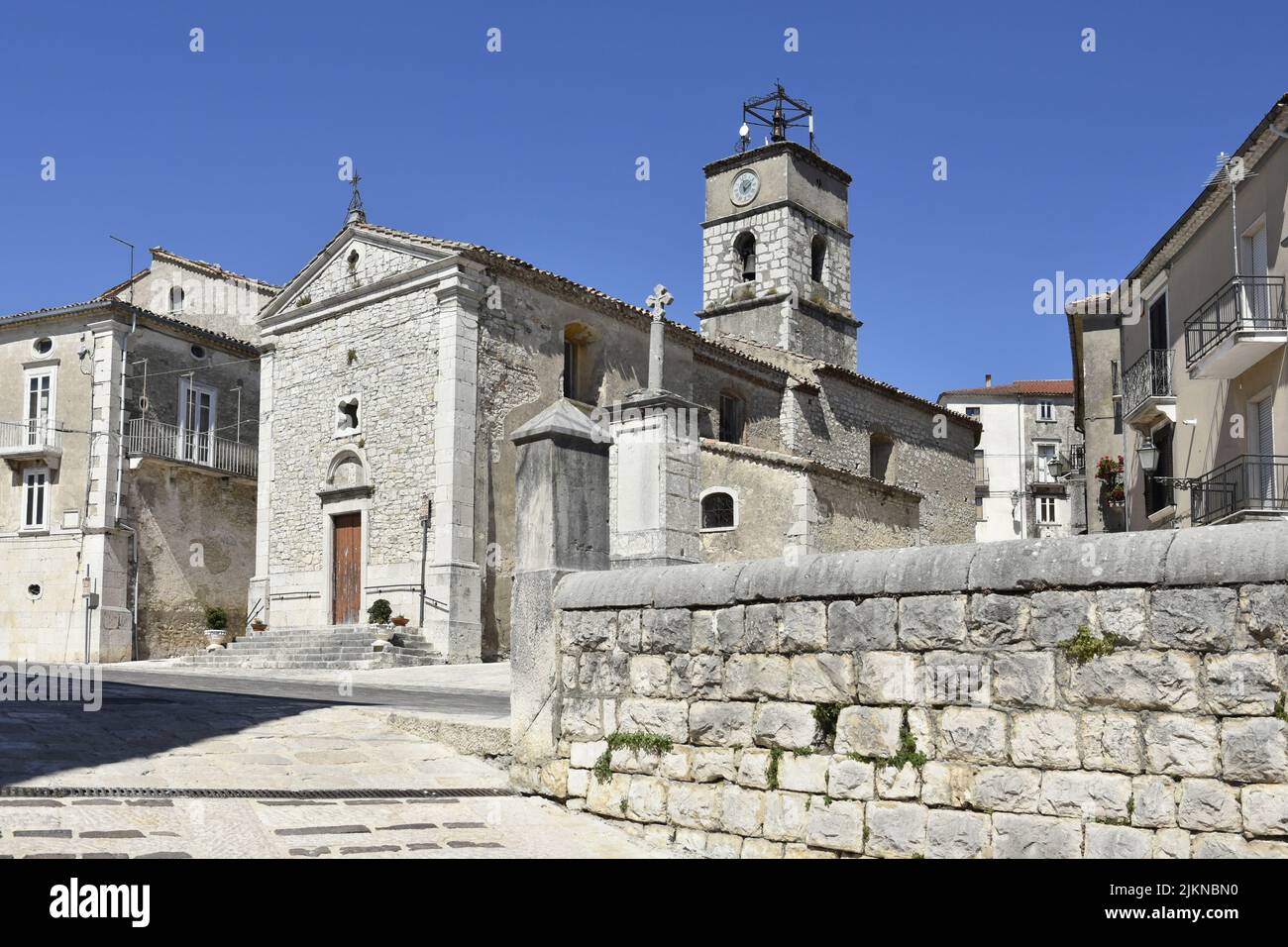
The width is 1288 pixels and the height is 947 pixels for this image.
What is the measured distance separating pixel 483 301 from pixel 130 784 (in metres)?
16.3

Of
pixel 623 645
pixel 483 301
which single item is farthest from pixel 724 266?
pixel 623 645

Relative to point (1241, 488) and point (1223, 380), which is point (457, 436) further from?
point (1241, 488)

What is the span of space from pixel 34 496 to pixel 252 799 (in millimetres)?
22113

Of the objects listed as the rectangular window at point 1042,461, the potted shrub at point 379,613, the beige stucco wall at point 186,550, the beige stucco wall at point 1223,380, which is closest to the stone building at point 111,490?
the beige stucco wall at point 186,550

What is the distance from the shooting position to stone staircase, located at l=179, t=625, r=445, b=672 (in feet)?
67.5

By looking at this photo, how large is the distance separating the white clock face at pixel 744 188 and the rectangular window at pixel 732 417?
363 inches

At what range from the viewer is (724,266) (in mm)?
37219

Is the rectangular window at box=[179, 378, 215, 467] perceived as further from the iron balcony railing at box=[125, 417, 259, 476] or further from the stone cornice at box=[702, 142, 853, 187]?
the stone cornice at box=[702, 142, 853, 187]

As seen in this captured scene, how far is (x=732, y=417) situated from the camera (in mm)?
29922

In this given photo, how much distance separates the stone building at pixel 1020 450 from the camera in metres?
53.7

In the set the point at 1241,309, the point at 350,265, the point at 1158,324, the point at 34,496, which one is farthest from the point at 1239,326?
the point at 34,496

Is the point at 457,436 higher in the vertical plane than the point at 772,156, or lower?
lower

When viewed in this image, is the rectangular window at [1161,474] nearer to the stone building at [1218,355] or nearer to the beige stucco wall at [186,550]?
the stone building at [1218,355]

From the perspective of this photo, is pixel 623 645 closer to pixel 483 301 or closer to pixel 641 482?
pixel 641 482
